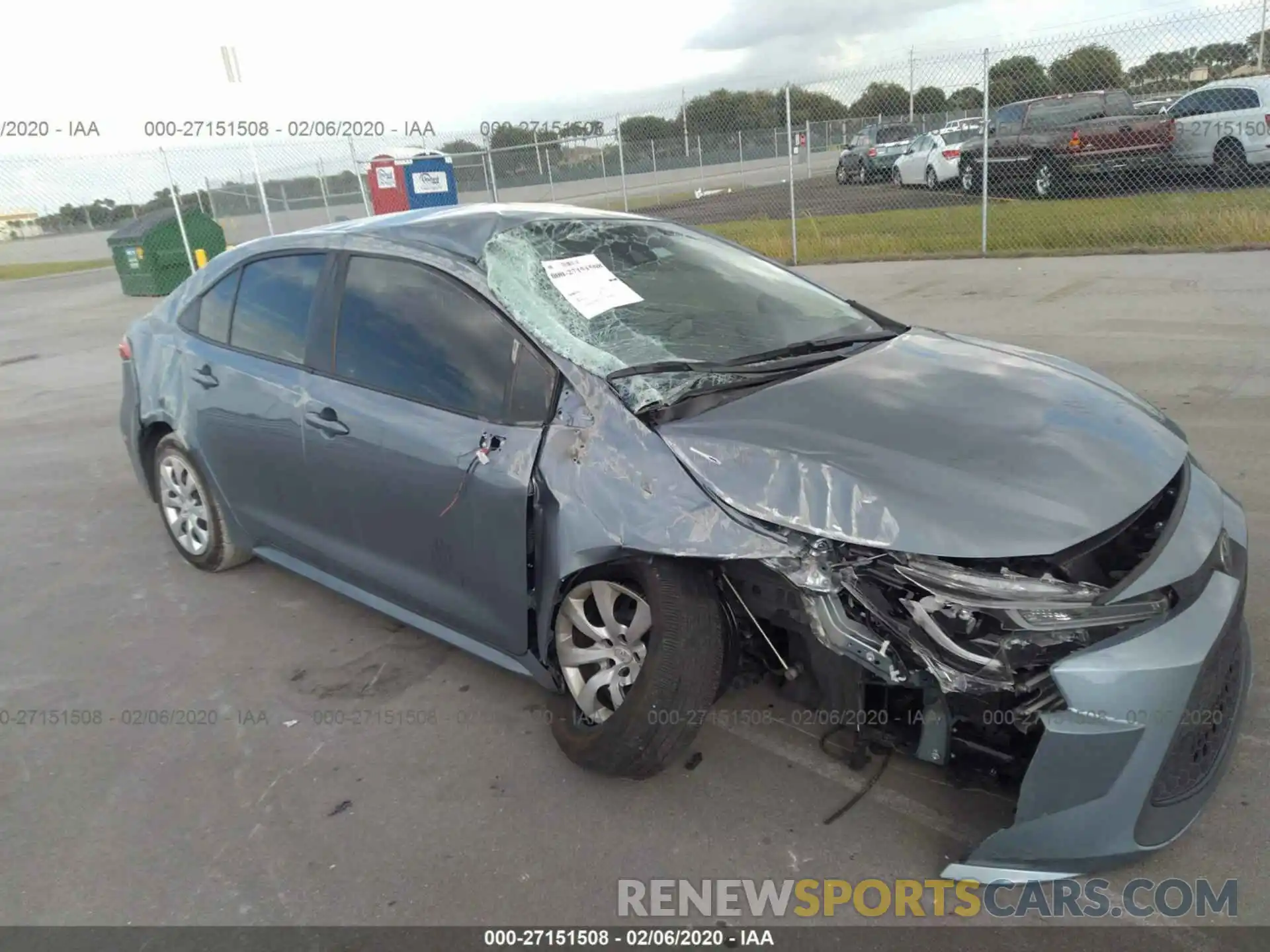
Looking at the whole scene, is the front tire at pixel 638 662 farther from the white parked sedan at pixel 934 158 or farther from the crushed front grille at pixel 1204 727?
the white parked sedan at pixel 934 158

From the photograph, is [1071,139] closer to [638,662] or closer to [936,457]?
[936,457]

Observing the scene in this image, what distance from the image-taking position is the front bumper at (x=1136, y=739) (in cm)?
212

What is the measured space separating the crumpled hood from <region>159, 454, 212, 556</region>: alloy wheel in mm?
2795

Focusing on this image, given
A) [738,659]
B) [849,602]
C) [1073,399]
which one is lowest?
[738,659]

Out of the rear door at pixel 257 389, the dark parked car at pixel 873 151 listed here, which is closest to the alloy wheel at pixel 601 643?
the rear door at pixel 257 389

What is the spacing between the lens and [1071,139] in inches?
588

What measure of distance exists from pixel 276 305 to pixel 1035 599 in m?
3.14

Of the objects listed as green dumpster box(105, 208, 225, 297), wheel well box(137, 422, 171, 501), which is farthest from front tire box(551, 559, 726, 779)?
green dumpster box(105, 208, 225, 297)

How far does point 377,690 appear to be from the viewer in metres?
3.51

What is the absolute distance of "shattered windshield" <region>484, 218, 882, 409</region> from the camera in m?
2.97

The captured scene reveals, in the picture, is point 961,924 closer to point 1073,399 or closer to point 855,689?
point 855,689

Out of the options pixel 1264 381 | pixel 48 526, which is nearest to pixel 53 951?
pixel 48 526

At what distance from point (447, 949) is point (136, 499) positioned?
452 centimetres

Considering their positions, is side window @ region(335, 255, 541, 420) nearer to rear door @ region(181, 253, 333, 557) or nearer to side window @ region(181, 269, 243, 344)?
rear door @ region(181, 253, 333, 557)
